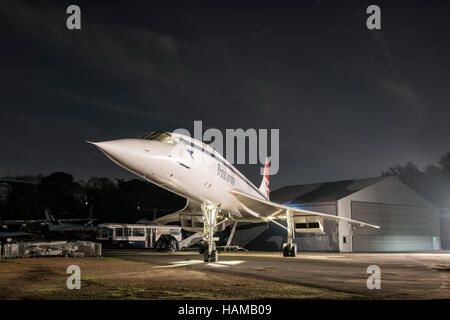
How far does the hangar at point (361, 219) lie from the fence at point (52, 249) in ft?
58.1

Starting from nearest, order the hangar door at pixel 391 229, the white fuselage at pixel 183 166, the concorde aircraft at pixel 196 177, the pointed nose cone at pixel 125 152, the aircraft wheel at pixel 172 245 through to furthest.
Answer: the pointed nose cone at pixel 125 152, the white fuselage at pixel 183 166, the concorde aircraft at pixel 196 177, the aircraft wheel at pixel 172 245, the hangar door at pixel 391 229

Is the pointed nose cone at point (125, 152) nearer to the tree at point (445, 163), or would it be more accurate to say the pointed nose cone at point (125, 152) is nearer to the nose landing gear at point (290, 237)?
the nose landing gear at point (290, 237)

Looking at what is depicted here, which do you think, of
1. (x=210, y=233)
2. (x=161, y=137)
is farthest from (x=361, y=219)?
(x=161, y=137)

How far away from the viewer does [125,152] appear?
10344 mm

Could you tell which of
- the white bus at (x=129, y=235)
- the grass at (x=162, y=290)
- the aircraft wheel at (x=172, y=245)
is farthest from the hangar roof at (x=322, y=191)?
the grass at (x=162, y=290)

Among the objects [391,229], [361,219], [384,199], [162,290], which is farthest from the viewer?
[391,229]

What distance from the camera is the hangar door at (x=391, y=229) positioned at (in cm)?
3222

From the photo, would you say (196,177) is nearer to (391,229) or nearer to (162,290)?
(162,290)

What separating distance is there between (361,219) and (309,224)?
47.8 ft

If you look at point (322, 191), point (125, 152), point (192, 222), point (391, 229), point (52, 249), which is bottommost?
point (52, 249)

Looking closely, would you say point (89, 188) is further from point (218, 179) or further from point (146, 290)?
point (146, 290)

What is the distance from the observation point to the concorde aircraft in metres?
10.8

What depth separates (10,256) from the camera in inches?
741
